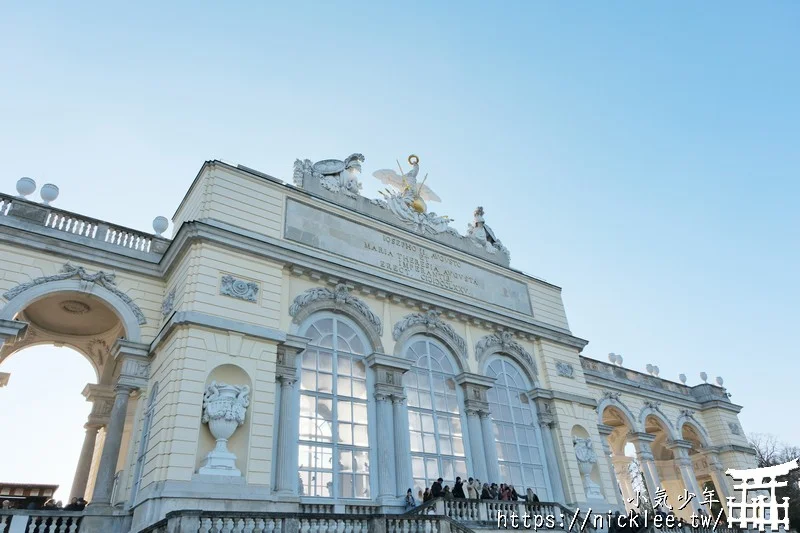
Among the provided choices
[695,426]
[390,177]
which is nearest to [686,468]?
[695,426]

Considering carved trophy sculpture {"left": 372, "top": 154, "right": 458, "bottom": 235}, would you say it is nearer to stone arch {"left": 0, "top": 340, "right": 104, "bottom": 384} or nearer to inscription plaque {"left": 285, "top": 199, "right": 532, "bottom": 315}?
inscription plaque {"left": 285, "top": 199, "right": 532, "bottom": 315}

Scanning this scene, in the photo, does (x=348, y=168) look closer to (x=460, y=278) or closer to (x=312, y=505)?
(x=460, y=278)

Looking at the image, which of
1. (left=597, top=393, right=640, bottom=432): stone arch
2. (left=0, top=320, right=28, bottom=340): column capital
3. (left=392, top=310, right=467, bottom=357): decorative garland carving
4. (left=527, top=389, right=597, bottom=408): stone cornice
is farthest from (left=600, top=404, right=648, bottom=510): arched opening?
(left=0, top=320, right=28, bottom=340): column capital

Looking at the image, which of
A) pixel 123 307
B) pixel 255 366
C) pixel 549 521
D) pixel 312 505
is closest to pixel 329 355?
pixel 255 366

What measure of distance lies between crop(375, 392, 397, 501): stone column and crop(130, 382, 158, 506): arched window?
18.9 feet

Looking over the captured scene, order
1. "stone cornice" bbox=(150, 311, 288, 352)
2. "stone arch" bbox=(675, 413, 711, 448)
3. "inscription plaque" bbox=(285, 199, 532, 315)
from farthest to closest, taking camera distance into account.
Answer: "stone arch" bbox=(675, 413, 711, 448)
"inscription plaque" bbox=(285, 199, 532, 315)
"stone cornice" bbox=(150, 311, 288, 352)

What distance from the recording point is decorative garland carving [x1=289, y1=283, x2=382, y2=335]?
15.9 m

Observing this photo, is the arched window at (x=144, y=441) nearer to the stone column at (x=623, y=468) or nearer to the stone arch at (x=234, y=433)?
the stone arch at (x=234, y=433)

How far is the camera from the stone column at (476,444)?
17094mm

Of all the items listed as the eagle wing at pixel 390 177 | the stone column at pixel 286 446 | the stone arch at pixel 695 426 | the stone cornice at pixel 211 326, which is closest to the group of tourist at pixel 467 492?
the stone column at pixel 286 446

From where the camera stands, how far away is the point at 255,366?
13969 mm

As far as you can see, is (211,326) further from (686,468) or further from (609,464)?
(686,468)

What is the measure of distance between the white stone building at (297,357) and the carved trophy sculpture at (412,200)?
0.09 meters

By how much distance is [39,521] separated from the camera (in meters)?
12.1
